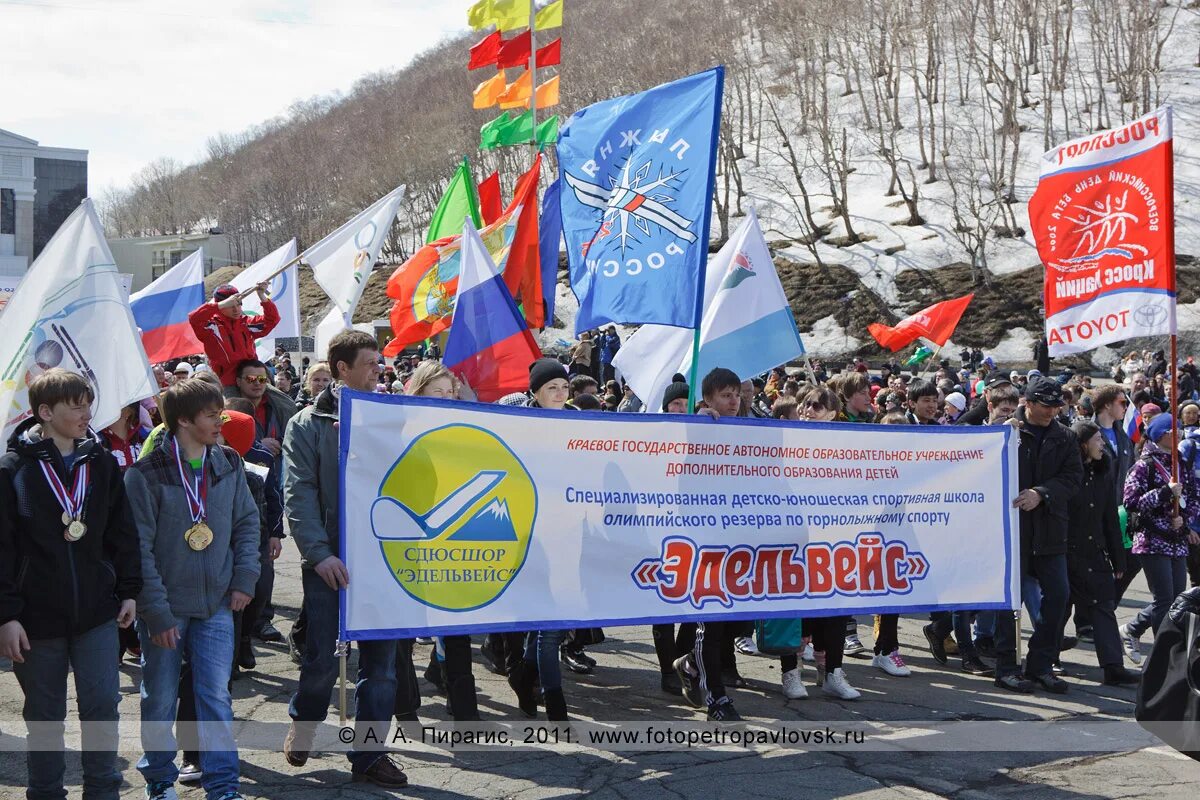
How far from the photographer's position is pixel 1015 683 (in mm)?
7426

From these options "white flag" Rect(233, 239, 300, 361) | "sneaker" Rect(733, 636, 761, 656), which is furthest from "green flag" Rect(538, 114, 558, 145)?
"sneaker" Rect(733, 636, 761, 656)

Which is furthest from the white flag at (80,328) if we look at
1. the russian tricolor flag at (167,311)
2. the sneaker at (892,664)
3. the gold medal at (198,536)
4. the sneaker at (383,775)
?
the russian tricolor flag at (167,311)

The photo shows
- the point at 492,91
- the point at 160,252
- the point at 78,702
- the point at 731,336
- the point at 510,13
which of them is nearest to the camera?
the point at 78,702

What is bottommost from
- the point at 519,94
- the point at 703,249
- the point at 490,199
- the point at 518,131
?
the point at 703,249

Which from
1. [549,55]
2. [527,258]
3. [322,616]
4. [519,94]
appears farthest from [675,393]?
[549,55]

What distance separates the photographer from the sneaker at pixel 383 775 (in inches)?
209

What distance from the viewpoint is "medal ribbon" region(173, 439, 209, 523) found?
4992mm

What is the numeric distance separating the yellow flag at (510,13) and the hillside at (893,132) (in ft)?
92.9

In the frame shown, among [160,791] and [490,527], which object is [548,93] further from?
[160,791]

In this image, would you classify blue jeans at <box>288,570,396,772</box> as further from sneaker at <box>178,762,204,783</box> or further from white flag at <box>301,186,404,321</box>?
white flag at <box>301,186,404,321</box>

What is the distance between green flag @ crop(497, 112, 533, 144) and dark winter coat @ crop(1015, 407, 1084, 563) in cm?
897

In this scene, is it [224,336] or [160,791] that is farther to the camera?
[224,336]

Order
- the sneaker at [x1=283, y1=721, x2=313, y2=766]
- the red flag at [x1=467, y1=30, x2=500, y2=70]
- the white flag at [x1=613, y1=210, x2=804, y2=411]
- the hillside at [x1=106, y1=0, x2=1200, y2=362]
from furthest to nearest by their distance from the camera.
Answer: the hillside at [x1=106, y1=0, x2=1200, y2=362]
the red flag at [x1=467, y1=30, x2=500, y2=70]
the white flag at [x1=613, y1=210, x2=804, y2=411]
the sneaker at [x1=283, y1=721, x2=313, y2=766]

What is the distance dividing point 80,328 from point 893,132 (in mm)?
50041
